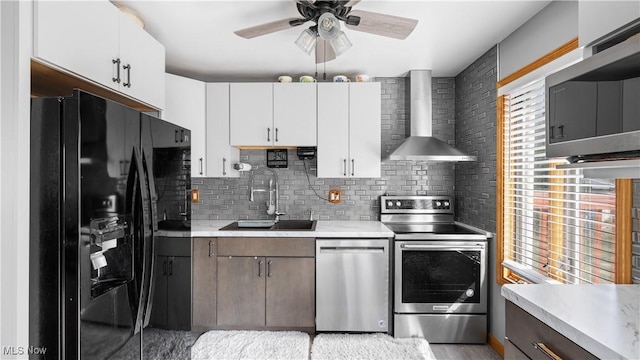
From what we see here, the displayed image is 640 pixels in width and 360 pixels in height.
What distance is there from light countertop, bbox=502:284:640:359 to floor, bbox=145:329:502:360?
4.70 feet

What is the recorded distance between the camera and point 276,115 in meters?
3.00

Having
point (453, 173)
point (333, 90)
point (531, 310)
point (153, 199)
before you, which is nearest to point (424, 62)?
point (333, 90)

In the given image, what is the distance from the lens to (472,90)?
9.64 feet

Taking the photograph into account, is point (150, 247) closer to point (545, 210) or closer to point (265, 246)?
point (265, 246)

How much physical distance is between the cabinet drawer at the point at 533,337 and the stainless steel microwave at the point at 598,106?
0.60 metres

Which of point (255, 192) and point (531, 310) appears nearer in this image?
point (531, 310)

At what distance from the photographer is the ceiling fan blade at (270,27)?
1.76 meters

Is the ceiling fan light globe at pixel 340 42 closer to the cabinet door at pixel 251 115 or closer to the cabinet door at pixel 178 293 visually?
the cabinet door at pixel 251 115

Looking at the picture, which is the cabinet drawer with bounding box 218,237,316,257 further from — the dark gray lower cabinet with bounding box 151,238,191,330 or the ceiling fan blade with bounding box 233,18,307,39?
the ceiling fan blade with bounding box 233,18,307,39

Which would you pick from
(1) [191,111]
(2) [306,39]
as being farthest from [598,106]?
(1) [191,111]

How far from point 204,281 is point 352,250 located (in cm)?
127

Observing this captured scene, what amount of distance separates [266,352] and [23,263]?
1.79m

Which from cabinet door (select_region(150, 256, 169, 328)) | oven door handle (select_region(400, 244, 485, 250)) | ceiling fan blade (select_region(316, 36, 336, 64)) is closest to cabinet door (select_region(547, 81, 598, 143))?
ceiling fan blade (select_region(316, 36, 336, 64))

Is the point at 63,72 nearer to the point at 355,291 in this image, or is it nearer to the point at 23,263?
the point at 23,263
